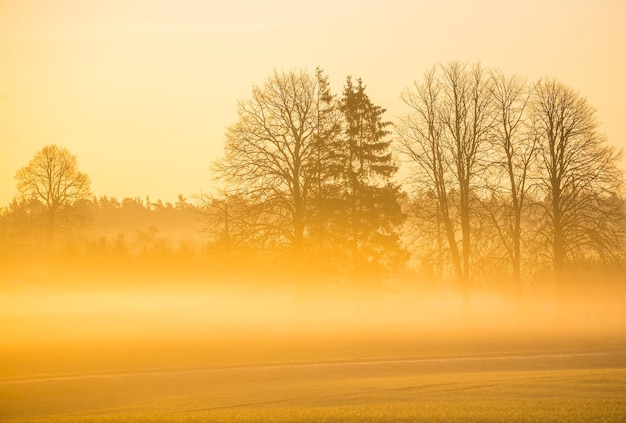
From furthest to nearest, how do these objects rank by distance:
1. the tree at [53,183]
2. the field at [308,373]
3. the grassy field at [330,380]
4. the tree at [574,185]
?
1. the tree at [53,183]
2. the tree at [574,185]
3. the field at [308,373]
4. the grassy field at [330,380]

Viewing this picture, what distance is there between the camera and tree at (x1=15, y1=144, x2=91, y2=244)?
6588 cm

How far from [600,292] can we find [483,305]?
31.7 feet

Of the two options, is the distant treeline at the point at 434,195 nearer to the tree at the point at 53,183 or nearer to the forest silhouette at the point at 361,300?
the forest silhouette at the point at 361,300

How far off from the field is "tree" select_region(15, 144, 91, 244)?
67.6ft

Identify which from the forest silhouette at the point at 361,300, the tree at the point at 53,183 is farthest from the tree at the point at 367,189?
the tree at the point at 53,183

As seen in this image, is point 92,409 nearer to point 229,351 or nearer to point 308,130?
point 229,351

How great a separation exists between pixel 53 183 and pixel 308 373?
45619mm

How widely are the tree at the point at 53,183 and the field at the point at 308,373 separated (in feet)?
67.6

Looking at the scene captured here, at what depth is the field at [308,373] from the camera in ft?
67.2

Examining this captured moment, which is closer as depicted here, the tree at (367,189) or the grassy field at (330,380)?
the grassy field at (330,380)

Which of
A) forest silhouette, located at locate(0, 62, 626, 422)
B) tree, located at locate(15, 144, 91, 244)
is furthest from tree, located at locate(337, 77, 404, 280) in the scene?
tree, located at locate(15, 144, 91, 244)

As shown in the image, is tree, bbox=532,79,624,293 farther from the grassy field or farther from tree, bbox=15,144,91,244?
tree, bbox=15,144,91,244

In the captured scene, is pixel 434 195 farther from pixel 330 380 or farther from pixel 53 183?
pixel 53 183

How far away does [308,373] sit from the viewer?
2898 cm
